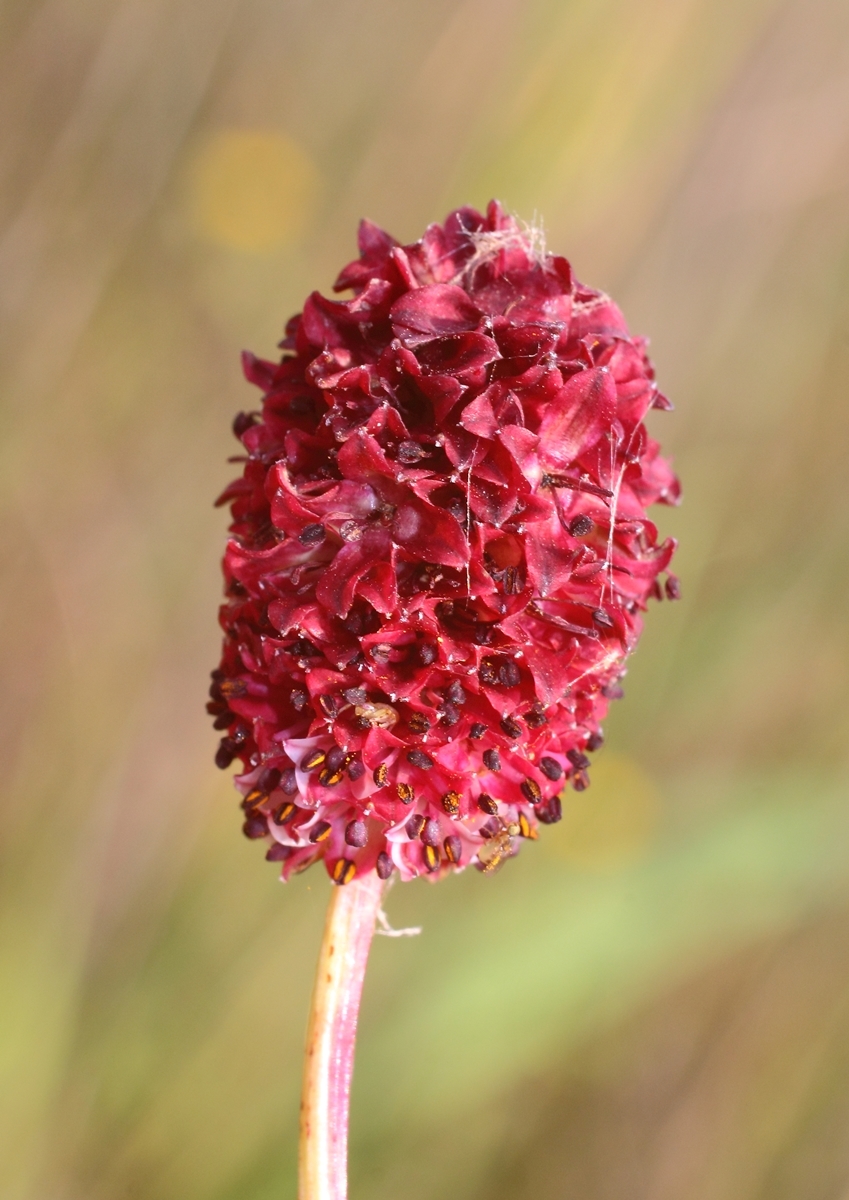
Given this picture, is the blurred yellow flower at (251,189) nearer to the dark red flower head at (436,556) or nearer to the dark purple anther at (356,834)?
the dark red flower head at (436,556)

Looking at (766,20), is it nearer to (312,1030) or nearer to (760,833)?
(760,833)

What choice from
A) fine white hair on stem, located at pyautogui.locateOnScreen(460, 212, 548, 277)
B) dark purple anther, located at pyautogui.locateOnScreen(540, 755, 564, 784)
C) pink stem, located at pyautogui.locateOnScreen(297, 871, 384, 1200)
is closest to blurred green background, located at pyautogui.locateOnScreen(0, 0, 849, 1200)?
pink stem, located at pyautogui.locateOnScreen(297, 871, 384, 1200)

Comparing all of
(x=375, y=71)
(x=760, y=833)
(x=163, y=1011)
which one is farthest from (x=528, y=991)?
(x=375, y=71)

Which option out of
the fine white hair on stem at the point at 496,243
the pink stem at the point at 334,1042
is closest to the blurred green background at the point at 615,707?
the pink stem at the point at 334,1042

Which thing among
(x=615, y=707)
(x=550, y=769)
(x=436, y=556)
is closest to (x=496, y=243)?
(x=436, y=556)

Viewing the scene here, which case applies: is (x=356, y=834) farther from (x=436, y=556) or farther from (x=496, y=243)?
(x=496, y=243)

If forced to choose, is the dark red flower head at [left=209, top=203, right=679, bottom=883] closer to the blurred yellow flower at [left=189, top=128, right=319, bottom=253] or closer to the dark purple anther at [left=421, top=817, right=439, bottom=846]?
the dark purple anther at [left=421, top=817, right=439, bottom=846]

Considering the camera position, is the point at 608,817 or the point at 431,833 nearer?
the point at 431,833
